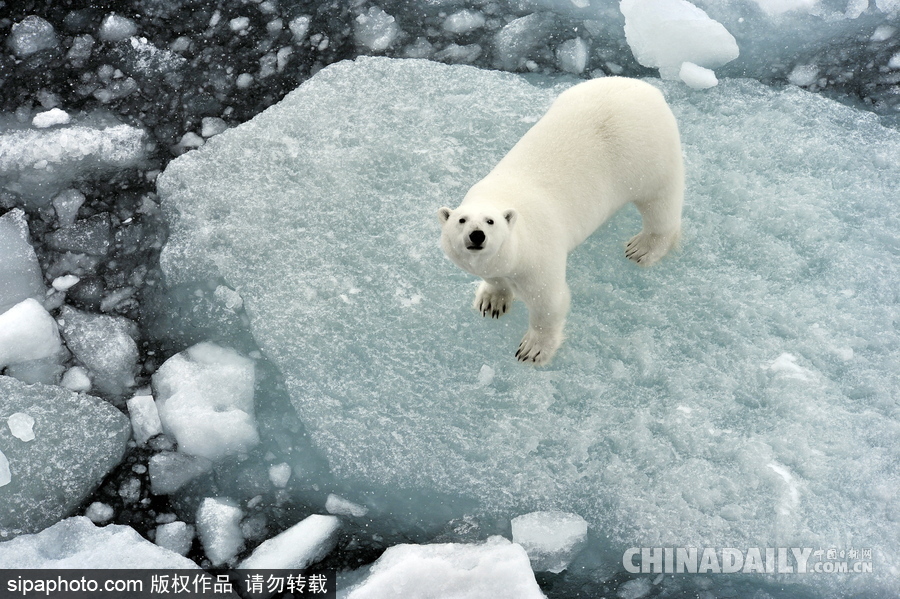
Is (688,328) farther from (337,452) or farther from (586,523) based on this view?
(337,452)

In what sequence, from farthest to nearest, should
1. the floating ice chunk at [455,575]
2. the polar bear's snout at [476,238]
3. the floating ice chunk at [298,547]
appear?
the floating ice chunk at [298,547]
the floating ice chunk at [455,575]
the polar bear's snout at [476,238]

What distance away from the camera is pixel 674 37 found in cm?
327

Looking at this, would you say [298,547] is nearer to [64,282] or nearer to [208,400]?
[208,400]

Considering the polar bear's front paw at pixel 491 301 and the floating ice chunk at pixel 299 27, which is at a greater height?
the floating ice chunk at pixel 299 27

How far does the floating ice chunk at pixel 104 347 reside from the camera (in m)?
2.71

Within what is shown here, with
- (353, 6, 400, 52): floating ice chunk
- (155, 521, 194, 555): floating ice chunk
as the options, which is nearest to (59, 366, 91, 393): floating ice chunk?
(155, 521, 194, 555): floating ice chunk

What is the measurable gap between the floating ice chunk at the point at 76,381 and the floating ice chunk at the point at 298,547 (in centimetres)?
86

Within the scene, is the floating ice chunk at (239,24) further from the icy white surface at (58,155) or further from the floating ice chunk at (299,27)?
the icy white surface at (58,155)

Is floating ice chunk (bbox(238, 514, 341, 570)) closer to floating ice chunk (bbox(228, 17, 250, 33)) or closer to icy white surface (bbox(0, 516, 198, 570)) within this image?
icy white surface (bbox(0, 516, 198, 570))

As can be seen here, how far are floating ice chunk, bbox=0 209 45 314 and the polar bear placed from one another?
1.69 metres

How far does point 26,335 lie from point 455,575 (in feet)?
5.54

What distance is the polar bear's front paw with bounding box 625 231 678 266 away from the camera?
2.79 m

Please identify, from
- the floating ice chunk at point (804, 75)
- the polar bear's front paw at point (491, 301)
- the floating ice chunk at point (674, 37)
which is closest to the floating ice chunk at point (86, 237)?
the polar bear's front paw at point (491, 301)

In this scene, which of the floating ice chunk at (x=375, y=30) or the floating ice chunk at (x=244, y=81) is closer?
the floating ice chunk at (x=244, y=81)
